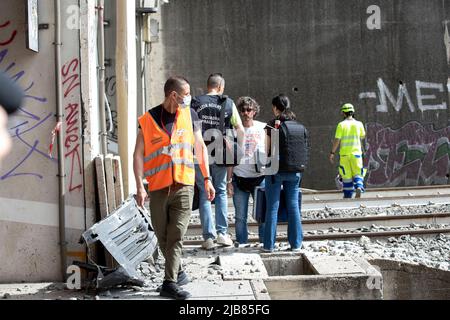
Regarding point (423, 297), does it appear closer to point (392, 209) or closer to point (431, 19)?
point (392, 209)

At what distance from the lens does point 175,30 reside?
21.8 m

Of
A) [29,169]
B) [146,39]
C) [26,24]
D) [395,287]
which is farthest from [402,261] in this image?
[146,39]

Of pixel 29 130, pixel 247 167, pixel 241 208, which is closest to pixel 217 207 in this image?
pixel 241 208

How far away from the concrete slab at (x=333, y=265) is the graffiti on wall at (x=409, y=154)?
14113mm

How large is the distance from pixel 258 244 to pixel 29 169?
328 cm

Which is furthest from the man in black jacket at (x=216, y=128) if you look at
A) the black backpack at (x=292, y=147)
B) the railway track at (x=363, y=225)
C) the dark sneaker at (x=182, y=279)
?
the dark sneaker at (x=182, y=279)

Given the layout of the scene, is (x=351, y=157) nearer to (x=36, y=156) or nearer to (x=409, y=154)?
(x=409, y=154)

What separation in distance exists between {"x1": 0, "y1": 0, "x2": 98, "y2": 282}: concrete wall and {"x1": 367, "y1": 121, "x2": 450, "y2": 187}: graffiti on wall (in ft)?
50.6

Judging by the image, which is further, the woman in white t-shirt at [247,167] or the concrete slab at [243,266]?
the woman in white t-shirt at [247,167]

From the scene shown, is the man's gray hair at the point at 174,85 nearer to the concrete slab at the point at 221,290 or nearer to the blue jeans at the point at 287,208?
the concrete slab at the point at 221,290

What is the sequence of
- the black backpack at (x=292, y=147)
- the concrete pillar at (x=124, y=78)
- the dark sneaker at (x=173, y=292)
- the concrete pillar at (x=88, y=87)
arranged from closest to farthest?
the dark sneaker at (x=173, y=292) → the concrete pillar at (x=88, y=87) → the black backpack at (x=292, y=147) → the concrete pillar at (x=124, y=78)

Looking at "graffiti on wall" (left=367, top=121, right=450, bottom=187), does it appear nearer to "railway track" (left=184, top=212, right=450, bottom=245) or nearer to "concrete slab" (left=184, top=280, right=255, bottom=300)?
"railway track" (left=184, top=212, right=450, bottom=245)

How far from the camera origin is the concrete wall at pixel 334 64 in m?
21.8

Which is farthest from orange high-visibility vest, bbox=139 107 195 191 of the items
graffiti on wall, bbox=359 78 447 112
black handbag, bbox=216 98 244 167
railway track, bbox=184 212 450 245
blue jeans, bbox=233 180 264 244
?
graffiti on wall, bbox=359 78 447 112
